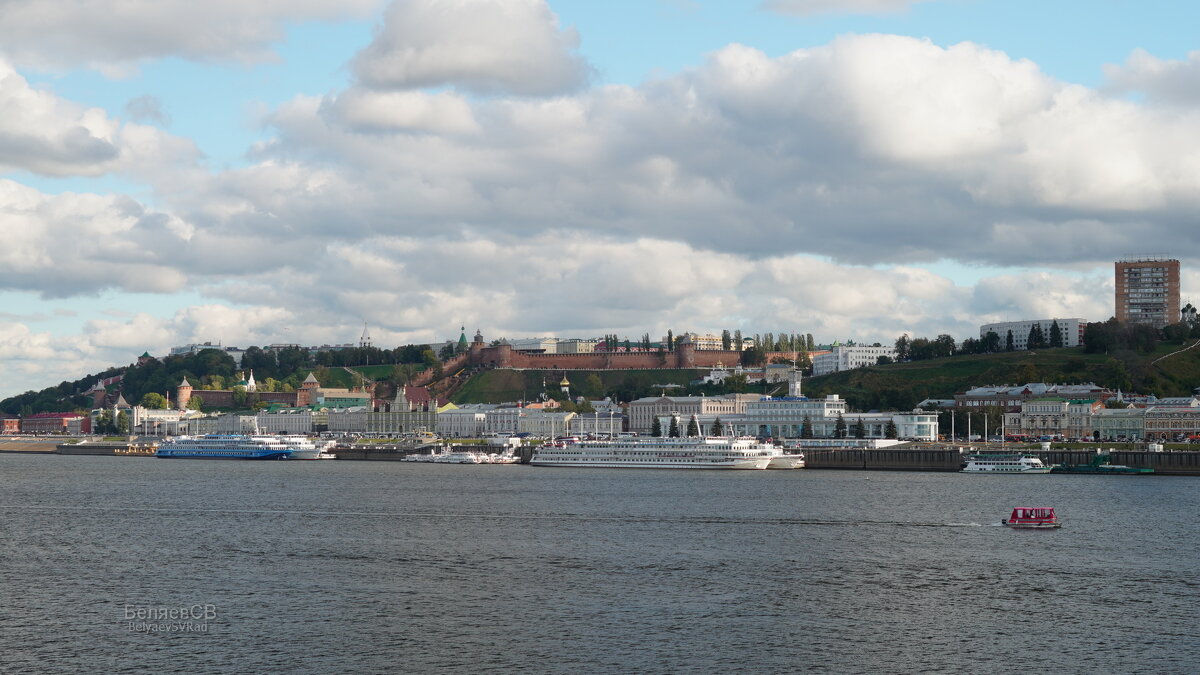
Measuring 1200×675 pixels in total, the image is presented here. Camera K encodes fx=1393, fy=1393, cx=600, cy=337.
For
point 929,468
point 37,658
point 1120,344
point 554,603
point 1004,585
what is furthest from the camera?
point 1120,344

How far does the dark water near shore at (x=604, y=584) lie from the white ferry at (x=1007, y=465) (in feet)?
78.4

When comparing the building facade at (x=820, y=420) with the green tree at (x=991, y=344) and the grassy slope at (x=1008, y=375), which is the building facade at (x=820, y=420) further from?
the green tree at (x=991, y=344)

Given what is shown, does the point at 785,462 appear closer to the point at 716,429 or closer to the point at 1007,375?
the point at 716,429

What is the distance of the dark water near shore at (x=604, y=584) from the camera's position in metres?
31.7

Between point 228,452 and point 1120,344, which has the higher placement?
point 1120,344

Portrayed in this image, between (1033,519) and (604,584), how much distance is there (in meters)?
23.4

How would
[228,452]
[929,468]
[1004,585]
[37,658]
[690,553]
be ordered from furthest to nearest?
[228,452]
[929,468]
[690,553]
[1004,585]
[37,658]

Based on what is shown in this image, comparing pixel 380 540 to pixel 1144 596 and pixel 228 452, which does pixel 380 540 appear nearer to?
pixel 1144 596

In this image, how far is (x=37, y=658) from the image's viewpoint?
30.8m

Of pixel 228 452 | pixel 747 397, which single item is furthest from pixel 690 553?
pixel 747 397

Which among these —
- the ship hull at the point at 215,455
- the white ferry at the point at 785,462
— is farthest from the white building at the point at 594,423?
the white ferry at the point at 785,462

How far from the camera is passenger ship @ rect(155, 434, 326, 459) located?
13600 centimetres

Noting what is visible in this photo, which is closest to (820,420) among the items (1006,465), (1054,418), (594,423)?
(1054,418)

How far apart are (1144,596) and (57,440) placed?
17788cm
